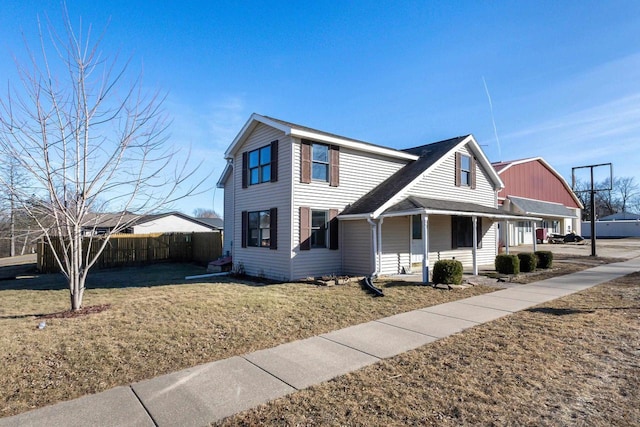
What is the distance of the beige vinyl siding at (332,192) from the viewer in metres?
11.5

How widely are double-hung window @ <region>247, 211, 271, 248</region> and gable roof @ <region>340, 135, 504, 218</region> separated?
2900 mm

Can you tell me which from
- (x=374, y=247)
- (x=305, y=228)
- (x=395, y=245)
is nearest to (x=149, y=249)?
(x=305, y=228)

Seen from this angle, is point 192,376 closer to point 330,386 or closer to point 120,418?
point 120,418

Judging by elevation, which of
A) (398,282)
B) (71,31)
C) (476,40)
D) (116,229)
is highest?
(476,40)

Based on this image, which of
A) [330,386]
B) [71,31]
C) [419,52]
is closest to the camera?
[330,386]

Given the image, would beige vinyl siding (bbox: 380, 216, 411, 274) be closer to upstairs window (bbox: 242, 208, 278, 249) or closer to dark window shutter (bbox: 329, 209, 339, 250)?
A: dark window shutter (bbox: 329, 209, 339, 250)

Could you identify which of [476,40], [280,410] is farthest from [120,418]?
[476,40]

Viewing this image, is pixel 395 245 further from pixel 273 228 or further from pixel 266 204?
pixel 266 204

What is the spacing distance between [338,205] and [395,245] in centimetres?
268

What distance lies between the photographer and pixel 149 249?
19266 mm

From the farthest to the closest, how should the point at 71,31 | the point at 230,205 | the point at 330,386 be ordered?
the point at 230,205 < the point at 71,31 < the point at 330,386

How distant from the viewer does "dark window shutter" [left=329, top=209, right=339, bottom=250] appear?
485 inches

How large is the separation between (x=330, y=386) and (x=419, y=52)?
40.1 feet

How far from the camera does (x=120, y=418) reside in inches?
127
